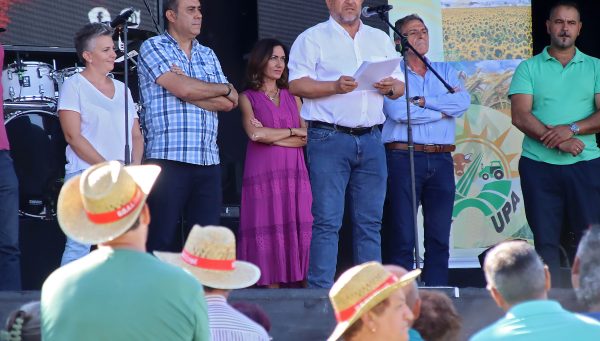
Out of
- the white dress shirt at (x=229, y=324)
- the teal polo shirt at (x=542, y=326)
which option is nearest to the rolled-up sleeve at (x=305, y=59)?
the white dress shirt at (x=229, y=324)

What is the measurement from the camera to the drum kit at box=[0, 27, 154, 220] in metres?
7.57

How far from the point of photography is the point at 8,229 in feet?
21.1

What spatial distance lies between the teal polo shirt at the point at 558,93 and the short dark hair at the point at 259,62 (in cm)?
155

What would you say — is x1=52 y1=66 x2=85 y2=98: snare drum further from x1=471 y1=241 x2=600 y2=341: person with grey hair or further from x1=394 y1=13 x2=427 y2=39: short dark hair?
x1=471 y1=241 x2=600 y2=341: person with grey hair

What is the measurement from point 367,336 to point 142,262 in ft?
2.50

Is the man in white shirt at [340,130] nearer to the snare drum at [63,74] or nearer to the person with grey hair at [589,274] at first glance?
the snare drum at [63,74]

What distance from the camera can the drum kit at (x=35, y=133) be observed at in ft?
24.8

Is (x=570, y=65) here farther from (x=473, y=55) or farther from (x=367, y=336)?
(x=367, y=336)

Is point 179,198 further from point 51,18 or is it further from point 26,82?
point 51,18

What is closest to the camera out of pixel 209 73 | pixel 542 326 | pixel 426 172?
pixel 542 326

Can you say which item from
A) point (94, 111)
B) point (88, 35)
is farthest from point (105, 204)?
point (88, 35)

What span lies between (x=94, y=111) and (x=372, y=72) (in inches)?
69.6

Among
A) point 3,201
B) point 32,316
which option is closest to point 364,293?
point 32,316

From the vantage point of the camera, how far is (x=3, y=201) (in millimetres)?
6410
